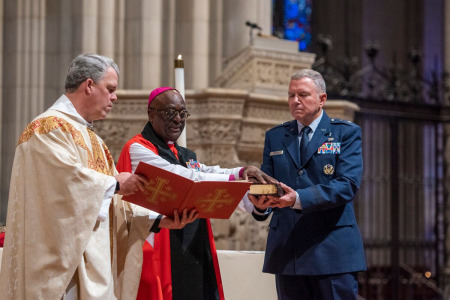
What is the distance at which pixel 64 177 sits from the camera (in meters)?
3.60

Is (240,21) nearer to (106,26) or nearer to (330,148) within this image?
(106,26)

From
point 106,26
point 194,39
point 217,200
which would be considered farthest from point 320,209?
point 194,39

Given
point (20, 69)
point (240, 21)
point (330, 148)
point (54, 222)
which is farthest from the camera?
point (240, 21)

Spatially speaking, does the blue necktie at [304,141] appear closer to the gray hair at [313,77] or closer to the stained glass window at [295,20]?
the gray hair at [313,77]

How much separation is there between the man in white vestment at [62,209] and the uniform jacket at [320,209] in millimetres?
876

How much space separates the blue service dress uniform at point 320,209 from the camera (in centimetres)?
403

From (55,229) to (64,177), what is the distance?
0.23 meters

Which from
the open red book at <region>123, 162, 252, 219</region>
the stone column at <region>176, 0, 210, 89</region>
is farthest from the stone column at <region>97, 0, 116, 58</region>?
the open red book at <region>123, 162, 252, 219</region>

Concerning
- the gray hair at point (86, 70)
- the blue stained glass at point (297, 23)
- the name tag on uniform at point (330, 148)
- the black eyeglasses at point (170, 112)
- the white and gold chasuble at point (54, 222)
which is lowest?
the white and gold chasuble at point (54, 222)

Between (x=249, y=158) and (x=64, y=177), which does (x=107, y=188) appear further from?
(x=249, y=158)

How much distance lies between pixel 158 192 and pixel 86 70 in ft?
2.20

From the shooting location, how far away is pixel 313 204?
397 cm

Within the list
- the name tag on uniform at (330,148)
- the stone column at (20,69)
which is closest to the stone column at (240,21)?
the stone column at (20,69)

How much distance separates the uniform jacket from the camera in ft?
13.2
